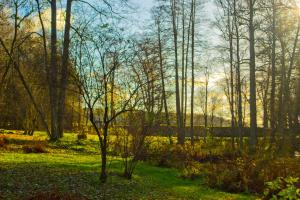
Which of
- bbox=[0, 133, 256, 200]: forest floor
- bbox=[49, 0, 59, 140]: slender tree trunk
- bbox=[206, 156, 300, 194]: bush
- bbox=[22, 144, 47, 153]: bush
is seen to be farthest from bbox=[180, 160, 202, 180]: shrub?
bbox=[49, 0, 59, 140]: slender tree trunk

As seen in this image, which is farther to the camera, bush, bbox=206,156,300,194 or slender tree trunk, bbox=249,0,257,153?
slender tree trunk, bbox=249,0,257,153

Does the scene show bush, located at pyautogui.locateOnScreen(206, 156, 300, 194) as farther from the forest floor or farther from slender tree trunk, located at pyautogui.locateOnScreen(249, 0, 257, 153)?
slender tree trunk, located at pyautogui.locateOnScreen(249, 0, 257, 153)

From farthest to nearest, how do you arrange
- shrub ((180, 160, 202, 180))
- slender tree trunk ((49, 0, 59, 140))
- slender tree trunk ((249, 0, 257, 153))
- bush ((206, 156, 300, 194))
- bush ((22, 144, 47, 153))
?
slender tree trunk ((49, 0, 59, 140)), slender tree trunk ((249, 0, 257, 153)), bush ((22, 144, 47, 153)), shrub ((180, 160, 202, 180)), bush ((206, 156, 300, 194))

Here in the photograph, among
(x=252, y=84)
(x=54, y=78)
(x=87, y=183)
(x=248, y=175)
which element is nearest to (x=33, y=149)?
(x=54, y=78)

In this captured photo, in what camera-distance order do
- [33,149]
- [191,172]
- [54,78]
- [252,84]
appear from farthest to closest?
[54,78] → [252,84] → [33,149] → [191,172]

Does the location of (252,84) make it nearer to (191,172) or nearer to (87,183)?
(191,172)

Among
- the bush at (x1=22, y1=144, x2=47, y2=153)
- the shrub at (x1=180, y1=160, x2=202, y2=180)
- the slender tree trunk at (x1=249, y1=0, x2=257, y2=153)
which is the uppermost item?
the slender tree trunk at (x1=249, y1=0, x2=257, y2=153)

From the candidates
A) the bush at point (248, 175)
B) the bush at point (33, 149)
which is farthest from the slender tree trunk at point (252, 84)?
the bush at point (33, 149)

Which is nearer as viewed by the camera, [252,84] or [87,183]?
[87,183]

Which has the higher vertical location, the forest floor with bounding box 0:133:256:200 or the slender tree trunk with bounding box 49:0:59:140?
the slender tree trunk with bounding box 49:0:59:140

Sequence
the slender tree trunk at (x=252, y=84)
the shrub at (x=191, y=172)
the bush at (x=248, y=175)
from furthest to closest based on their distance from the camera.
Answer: the slender tree trunk at (x=252, y=84), the shrub at (x=191, y=172), the bush at (x=248, y=175)

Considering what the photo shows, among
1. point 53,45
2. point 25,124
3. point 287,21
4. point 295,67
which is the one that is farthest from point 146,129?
point 25,124

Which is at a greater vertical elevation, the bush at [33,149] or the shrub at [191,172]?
the bush at [33,149]

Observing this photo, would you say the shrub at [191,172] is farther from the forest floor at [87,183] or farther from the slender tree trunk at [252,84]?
the slender tree trunk at [252,84]
